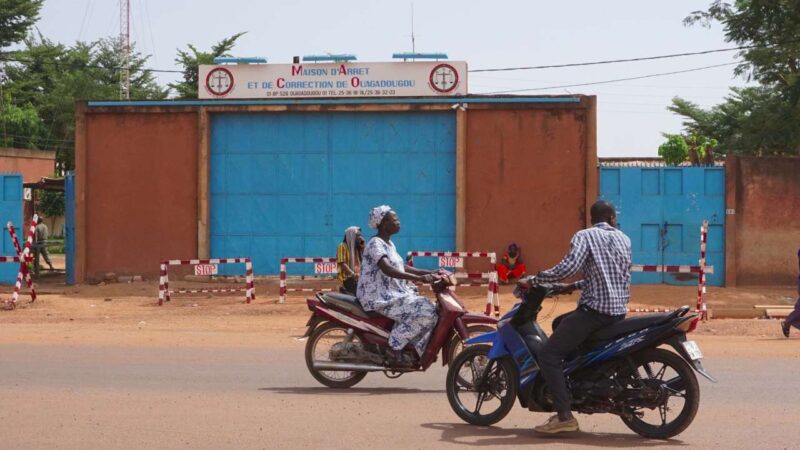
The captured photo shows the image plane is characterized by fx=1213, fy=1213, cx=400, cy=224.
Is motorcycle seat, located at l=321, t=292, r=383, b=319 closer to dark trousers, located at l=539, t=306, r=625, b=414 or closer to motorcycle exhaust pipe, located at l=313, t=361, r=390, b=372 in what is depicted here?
motorcycle exhaust pipe, located at l=313, t=361, r=390, b=372

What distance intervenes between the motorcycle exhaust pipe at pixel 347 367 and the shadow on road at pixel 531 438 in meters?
2.13

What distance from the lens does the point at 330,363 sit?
11.1 m

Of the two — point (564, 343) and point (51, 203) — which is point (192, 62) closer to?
point (51, 203)

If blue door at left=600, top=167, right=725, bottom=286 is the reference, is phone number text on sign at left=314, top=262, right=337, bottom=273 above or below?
below

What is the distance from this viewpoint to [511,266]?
951 inches

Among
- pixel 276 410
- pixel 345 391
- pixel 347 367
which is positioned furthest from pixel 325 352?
pixel 276 410

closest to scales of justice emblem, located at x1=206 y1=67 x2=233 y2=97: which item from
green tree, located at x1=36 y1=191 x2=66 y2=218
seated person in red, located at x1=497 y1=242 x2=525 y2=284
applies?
seated person in red, located at x1=497 y1=242 x2=525 y2=284

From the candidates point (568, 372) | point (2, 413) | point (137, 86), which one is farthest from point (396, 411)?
point (137, 86)

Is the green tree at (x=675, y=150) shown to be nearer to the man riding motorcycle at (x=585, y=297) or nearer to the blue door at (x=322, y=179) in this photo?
the blue door at (x=322, y=179)

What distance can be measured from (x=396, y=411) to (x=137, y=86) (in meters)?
67.5

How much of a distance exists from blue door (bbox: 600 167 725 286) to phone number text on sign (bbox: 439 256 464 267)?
11.7 feet

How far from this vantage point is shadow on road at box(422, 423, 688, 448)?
8172 millimetres

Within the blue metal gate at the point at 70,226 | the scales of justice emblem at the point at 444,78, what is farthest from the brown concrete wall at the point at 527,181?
the blue metal gate at the point at 70,226

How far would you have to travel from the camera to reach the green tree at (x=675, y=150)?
144 ft
